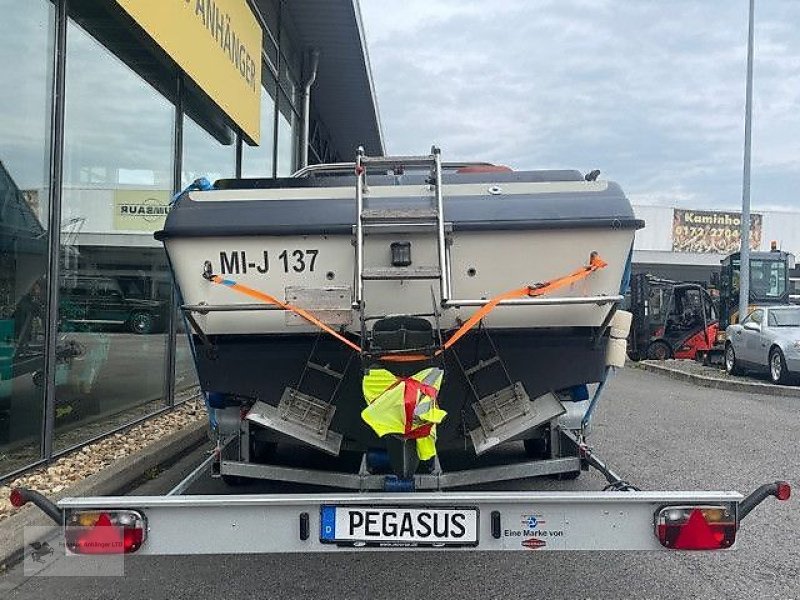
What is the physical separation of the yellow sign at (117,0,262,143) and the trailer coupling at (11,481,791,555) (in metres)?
4.35

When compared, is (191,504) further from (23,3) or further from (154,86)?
(154,86)

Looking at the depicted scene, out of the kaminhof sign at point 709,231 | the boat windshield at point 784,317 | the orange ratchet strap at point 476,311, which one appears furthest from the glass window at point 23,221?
the kaminhof sign at point 709,231

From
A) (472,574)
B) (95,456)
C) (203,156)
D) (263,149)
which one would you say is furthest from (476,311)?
(263,149)

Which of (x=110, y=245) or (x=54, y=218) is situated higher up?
(x=54, y=218)

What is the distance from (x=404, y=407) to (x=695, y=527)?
1.22 metres

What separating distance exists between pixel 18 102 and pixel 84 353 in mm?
2193

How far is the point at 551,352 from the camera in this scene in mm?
Result: 3945

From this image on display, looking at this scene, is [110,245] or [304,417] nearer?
[304,417]

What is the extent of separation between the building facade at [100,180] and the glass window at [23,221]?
0.03ft

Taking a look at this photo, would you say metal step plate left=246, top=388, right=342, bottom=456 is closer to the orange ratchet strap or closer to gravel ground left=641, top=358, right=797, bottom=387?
the orange ratchet strap

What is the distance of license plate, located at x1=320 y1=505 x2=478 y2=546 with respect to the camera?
3051mm

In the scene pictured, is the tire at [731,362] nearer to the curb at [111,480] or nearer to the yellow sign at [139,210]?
the curb at [111,480]

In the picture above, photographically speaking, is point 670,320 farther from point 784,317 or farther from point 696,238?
point 696,238

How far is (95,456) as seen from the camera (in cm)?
621
